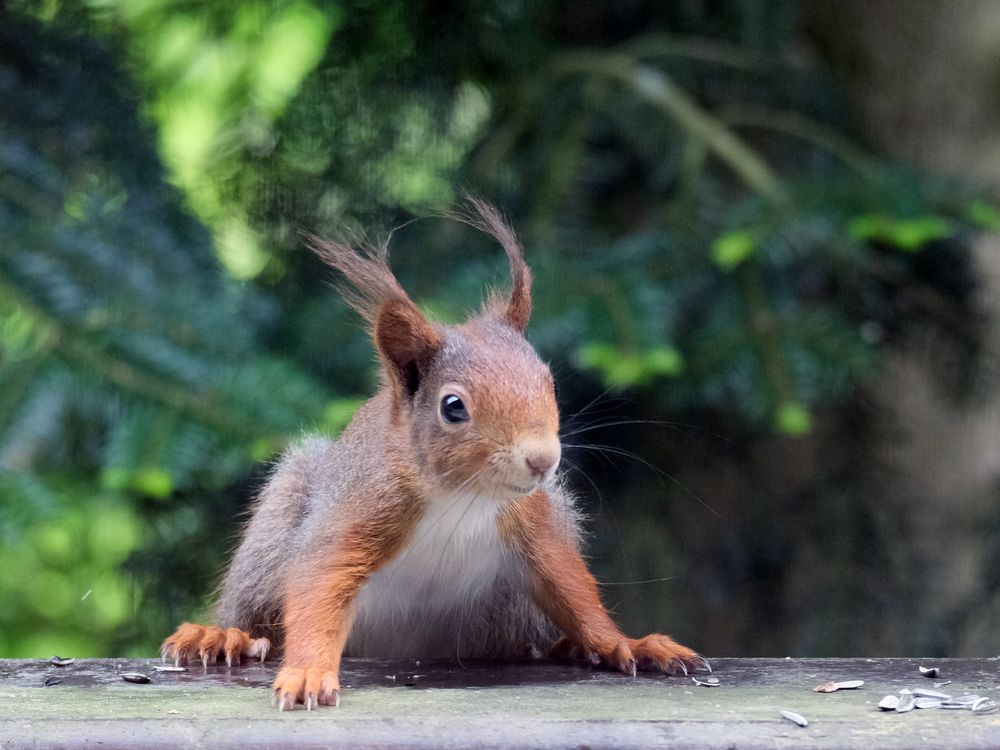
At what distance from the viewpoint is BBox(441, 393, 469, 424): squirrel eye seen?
3.69 feet

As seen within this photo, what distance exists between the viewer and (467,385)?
112 cm

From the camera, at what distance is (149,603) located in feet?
6.32

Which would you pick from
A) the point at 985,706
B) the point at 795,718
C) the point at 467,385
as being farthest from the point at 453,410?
the point at 985,706

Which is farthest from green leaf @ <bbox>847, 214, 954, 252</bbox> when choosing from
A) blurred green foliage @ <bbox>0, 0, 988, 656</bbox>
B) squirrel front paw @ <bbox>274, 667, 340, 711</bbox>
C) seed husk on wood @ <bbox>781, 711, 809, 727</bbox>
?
squirrel front paw @ <bbox>274, 667, 340, 711</bbox>

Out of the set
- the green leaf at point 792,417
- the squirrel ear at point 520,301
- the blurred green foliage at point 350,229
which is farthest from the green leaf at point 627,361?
the squirrel ear at point 520,301

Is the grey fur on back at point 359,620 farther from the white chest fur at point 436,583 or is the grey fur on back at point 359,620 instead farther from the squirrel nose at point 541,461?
the squirrel nose at point 541,461

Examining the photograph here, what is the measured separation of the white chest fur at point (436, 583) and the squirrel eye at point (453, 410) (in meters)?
0.07

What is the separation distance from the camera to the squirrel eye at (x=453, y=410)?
1.12 meters

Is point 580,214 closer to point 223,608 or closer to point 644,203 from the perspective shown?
point 644,203

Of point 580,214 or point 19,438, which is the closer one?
point 19,438

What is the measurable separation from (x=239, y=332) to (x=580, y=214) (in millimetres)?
558

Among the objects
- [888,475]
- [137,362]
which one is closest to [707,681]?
[137,362]

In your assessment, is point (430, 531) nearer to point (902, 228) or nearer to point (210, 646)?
point (210, 646)

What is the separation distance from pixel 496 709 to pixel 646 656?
25 centimetres
